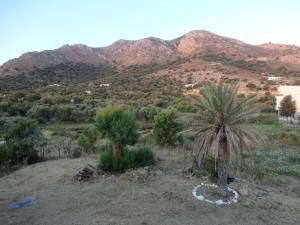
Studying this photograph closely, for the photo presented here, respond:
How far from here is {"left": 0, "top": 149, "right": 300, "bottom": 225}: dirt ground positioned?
8.85 metres

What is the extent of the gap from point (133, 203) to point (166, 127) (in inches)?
399

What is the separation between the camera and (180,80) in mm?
75625

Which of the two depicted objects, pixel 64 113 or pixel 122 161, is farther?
pixel 64 113

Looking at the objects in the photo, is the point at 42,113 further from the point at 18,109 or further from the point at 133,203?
the point at 133,203

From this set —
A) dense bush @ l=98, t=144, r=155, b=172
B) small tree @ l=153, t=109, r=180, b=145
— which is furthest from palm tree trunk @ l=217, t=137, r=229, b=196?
small tree @ l=153, t=109, r=180, b=145

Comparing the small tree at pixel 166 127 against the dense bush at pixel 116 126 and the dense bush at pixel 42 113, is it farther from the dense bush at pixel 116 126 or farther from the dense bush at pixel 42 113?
the dense bush at pixel 42 113

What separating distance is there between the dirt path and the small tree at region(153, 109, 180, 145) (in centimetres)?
694

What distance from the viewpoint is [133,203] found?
10023mm

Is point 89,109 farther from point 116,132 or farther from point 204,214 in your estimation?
point 204,214

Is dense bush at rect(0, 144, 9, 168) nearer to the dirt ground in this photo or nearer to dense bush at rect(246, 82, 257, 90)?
the dirt ground

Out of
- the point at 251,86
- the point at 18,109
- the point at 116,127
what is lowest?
the point at 18,109

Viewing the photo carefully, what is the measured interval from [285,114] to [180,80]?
→ 126 feet

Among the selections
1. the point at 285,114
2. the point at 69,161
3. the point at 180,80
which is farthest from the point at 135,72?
the point at 69,161

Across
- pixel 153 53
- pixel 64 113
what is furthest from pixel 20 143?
pixel 153 53
